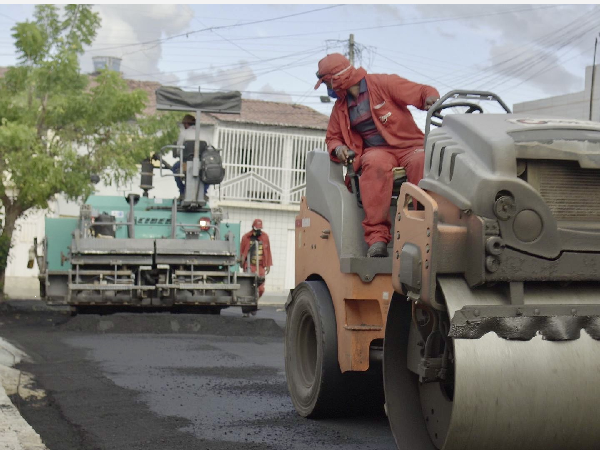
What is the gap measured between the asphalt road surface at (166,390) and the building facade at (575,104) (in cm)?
1453

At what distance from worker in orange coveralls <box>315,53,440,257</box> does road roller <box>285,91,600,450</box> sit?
108cm

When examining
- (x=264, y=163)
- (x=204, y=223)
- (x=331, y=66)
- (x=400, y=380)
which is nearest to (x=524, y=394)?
(x=400, y=380)

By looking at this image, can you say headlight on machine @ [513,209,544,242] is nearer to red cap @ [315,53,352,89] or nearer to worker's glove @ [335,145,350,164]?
worker's glove @ [335,145,350,164]

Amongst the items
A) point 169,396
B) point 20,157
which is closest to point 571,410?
point 169,396

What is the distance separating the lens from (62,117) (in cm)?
1695

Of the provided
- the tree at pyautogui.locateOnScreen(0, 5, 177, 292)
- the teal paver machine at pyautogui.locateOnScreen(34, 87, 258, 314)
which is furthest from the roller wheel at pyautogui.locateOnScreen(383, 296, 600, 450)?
the tree at pyautogui.locateOnScreen(0, 5, 177, 292)

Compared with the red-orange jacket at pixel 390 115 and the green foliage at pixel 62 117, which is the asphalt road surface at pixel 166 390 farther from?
the green foliage at pixel 62 117

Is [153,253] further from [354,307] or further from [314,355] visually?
[354,307]

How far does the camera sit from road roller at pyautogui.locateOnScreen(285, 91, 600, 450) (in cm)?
385

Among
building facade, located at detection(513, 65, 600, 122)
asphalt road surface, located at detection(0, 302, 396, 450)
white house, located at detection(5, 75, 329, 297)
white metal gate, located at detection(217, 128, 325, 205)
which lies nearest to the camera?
asphalt road surface, located at detection(0, 302, 396, 450)

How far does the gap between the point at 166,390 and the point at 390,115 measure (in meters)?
2.91

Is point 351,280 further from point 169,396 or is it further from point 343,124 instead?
point 169,396

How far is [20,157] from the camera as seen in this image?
16.2 meters

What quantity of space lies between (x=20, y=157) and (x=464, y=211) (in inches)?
516
